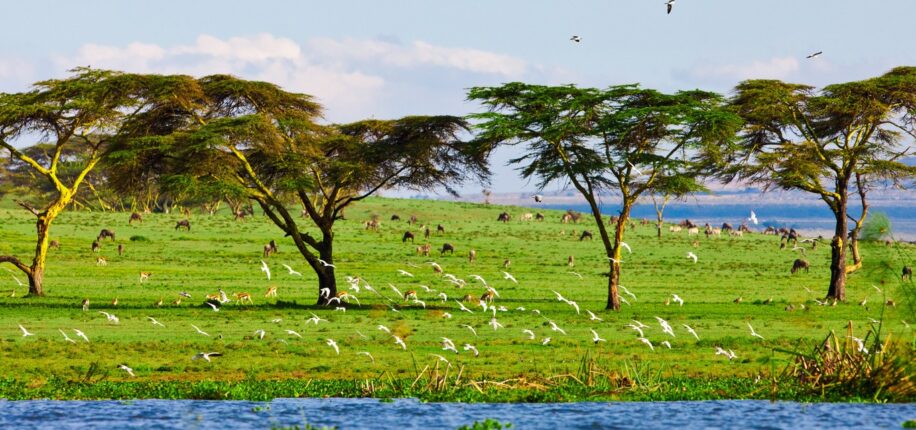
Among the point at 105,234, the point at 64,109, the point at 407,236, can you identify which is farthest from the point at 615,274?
the point at 105,234

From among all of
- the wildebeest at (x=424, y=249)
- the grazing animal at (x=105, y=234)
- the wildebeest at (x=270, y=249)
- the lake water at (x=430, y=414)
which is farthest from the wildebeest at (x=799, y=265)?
the lake water at (x=430, y=414)

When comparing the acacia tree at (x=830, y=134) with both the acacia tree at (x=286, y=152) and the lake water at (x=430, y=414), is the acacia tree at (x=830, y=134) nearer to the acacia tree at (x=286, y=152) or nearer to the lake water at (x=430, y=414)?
the acacia tree at (x=286, y=152)

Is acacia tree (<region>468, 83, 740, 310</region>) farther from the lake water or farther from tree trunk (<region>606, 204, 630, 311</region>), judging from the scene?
the lake water

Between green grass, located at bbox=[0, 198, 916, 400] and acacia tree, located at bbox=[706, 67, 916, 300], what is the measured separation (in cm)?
359

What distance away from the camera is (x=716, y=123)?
49062 mm

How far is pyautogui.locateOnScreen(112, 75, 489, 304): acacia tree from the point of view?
1959 inches

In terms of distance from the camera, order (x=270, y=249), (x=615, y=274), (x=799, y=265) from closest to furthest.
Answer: (x=615, y=274) < (x=799, y=265) < (x=270, y=249)

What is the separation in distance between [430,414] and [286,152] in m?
27.6

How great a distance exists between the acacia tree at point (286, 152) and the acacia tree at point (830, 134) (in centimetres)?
1185

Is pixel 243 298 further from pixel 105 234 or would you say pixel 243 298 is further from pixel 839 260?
pixel 105 234

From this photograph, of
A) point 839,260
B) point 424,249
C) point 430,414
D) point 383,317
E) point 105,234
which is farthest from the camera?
point 105,234

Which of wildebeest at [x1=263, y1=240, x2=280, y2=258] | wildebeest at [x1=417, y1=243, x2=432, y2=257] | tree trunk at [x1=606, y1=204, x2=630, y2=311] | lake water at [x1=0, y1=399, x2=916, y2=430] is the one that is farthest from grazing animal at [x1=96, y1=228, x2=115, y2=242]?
lake water at [x1=0, y1=399, x2=916, y2=430]

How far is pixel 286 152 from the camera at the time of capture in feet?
169

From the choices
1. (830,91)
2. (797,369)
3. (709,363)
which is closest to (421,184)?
(830,91)
